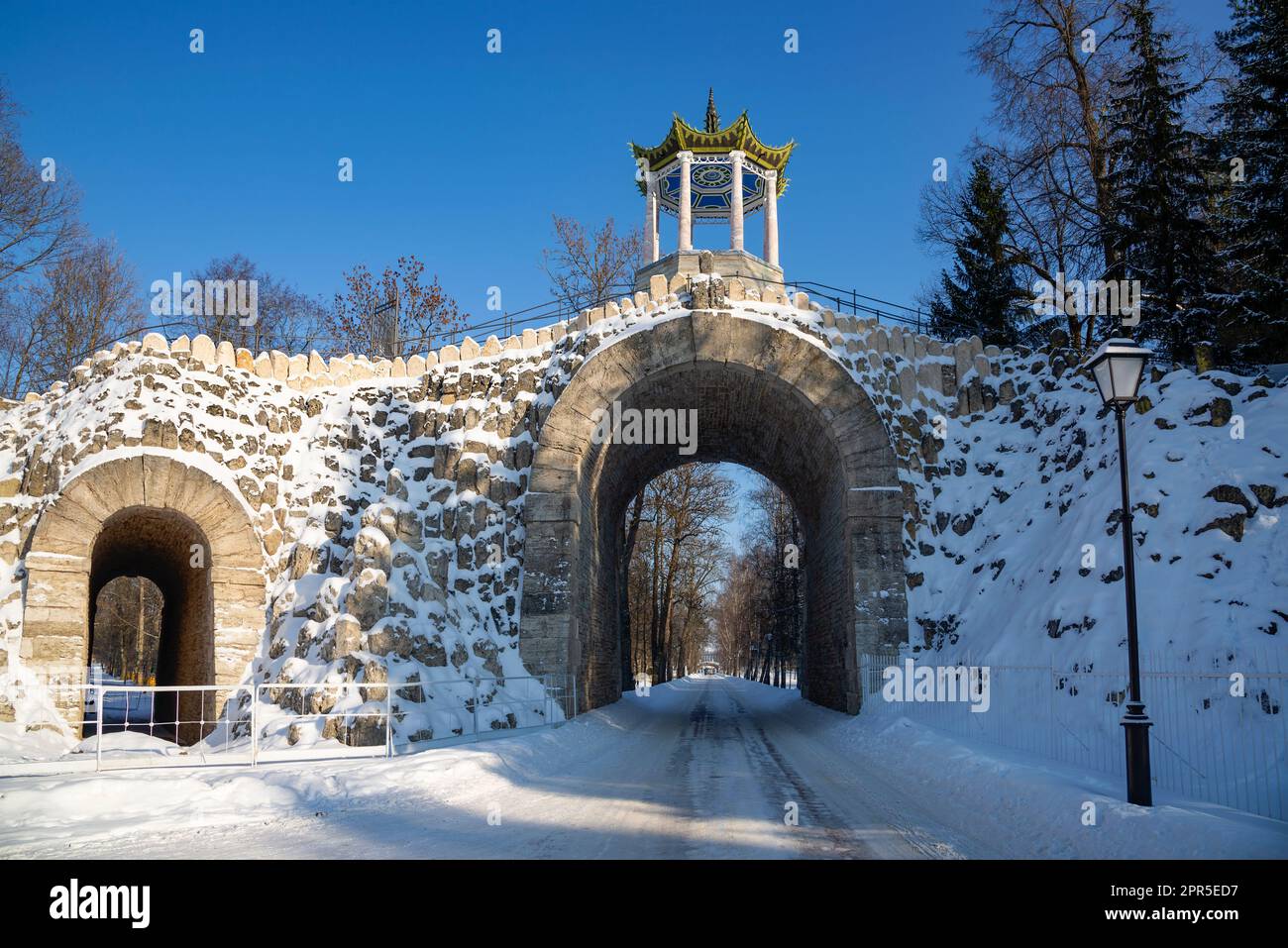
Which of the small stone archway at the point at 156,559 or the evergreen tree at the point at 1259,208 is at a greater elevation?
the evergreen tree at the point at 1259,208

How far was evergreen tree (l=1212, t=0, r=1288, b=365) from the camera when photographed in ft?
54.6

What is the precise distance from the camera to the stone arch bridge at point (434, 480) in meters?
17.0

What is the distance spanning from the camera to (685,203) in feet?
105

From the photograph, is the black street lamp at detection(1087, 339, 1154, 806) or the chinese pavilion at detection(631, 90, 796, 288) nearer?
the black street lamp at detection(1087, 339, 1154, 806)

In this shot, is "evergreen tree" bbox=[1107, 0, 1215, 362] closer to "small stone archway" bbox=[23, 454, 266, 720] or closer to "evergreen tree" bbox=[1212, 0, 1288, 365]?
"evergreen tree" bbox=[1212, 0, 1288, 365]

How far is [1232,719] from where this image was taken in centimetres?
955

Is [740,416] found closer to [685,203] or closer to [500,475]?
[500,475]

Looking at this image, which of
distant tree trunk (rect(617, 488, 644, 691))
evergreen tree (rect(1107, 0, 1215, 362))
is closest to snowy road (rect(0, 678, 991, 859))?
evergreen tree (rect(1107, 0, 1215, 362))

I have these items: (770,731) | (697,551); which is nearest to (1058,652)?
(770,731)

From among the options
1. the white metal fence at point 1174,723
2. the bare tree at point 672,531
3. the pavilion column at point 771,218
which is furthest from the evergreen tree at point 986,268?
the white metal fence at point 1174,723

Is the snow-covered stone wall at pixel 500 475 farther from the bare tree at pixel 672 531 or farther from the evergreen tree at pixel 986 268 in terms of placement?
the bare tree at pixel 672 531

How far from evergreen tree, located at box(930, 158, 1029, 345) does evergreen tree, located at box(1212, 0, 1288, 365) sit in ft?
34.4

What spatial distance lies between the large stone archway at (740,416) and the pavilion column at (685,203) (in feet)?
35.8
